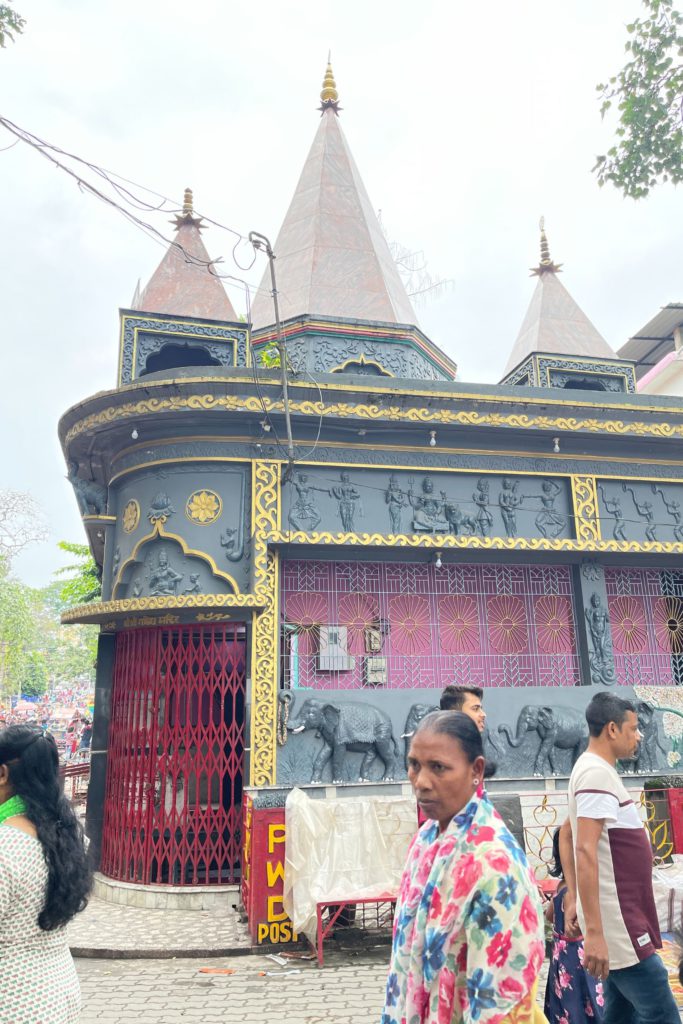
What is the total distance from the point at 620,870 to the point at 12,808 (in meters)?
2.42

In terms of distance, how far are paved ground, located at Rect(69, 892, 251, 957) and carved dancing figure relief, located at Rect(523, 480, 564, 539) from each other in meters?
6.05

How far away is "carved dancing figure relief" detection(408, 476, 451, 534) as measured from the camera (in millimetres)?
9953

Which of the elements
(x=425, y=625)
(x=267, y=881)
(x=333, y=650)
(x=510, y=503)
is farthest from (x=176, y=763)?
(x=510, y=503)

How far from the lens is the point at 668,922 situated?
600cm

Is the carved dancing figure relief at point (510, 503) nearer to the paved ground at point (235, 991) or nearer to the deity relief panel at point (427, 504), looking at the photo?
the deity relief panel at point (427, 504)

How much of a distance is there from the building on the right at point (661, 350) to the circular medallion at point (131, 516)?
16.5m

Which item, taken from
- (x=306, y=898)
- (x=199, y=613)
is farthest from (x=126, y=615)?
(x=306, y=898)

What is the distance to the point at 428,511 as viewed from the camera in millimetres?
10055

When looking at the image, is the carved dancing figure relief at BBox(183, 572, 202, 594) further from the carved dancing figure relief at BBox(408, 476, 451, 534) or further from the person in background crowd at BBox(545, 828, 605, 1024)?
the person in background crowd at BBox(545, 828, 605, 1024)

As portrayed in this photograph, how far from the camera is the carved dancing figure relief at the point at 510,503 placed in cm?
1025

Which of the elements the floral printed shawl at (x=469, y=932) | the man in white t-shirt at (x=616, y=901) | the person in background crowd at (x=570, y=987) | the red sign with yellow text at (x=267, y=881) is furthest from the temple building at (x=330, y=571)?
the floral printed shawl at (x=469, y=932)

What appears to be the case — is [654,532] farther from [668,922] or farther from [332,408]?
[668,922]

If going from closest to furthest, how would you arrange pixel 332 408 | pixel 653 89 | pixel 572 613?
pixel 653 89, pixel 332 408, pixel 572 613

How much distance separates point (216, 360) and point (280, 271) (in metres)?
3.66
